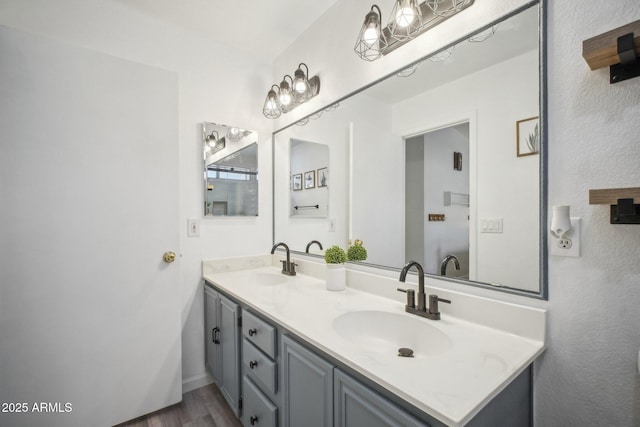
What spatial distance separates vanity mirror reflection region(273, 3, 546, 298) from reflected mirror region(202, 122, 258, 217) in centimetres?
79

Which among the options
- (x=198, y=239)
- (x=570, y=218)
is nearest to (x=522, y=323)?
(x=570, y=218)

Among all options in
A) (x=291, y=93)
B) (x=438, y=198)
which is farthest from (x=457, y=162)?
(x=291, y=93)

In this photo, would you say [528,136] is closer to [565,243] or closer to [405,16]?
[565,243]

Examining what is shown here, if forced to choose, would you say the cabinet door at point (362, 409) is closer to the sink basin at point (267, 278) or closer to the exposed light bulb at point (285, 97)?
the sink basin at point (267, 278)

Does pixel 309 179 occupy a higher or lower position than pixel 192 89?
lower

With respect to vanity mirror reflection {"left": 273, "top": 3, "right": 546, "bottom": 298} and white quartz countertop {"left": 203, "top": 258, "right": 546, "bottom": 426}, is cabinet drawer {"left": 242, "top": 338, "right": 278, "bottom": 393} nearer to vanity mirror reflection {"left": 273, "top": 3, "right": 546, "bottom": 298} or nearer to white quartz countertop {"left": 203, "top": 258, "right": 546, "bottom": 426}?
white quartz countertop {"left": 203, "top": 258, "right": 546, "bottom": 426}

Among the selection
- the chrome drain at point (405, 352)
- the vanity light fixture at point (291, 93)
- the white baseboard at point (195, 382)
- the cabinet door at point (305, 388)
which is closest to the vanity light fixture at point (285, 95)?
the vanity light fixture at point (291, 93)

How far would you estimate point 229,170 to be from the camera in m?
2.19

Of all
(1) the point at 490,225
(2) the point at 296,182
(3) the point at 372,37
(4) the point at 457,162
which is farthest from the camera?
(2) the point at 296,182

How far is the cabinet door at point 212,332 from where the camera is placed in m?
1.85

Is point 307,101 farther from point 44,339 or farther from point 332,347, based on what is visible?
point 44,339

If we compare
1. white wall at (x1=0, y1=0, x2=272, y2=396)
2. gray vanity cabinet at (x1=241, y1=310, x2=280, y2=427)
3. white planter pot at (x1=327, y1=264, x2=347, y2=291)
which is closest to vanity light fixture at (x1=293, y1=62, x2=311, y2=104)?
white wall at (x1=0, y1=0, x2=272, y2=396)

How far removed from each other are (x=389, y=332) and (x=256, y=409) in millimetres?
764

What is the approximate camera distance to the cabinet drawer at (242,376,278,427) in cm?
124
